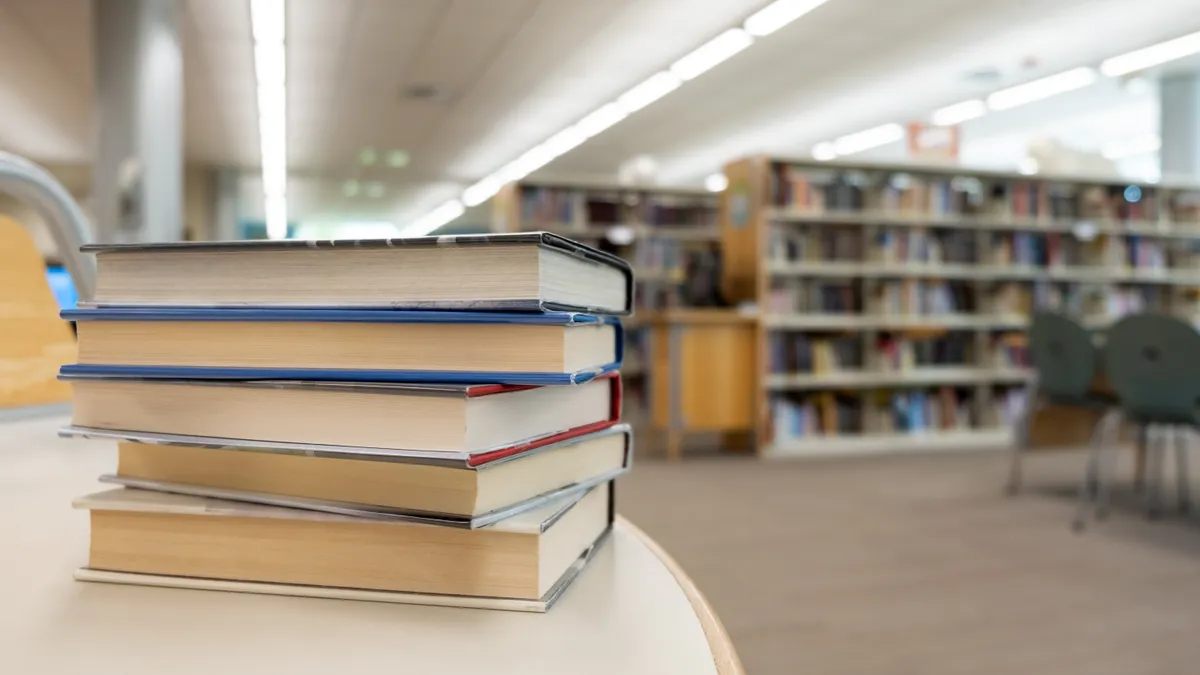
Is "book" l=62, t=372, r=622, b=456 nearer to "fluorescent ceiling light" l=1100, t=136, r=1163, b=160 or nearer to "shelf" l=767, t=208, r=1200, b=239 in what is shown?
"shelf" l=767, t=208, r=1200, b=239

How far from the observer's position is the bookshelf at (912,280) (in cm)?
534

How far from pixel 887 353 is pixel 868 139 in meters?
5.91

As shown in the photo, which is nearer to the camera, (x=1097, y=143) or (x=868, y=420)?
(x=868, y=420)

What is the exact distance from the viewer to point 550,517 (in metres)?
0.44

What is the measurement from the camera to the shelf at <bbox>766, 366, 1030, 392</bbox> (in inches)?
209

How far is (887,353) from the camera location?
5.51 meters

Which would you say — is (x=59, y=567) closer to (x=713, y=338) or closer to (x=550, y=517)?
(x=550, y=517)

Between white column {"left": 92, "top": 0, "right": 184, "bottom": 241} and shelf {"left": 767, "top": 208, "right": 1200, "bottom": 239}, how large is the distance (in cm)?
364

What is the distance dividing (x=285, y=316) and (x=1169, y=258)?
291 inches

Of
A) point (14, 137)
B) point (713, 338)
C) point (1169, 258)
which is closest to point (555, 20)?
point (713, 338)

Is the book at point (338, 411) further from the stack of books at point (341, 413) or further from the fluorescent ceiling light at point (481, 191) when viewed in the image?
the fluorescent ceiling light at point (481, 191)

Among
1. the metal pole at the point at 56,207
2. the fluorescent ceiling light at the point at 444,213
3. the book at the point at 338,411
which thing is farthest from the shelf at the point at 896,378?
the fluorescent ceiling light at the point at 444,213

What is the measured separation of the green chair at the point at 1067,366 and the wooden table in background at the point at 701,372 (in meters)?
1.63

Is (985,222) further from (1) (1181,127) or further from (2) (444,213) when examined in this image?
(2) (444,213)
